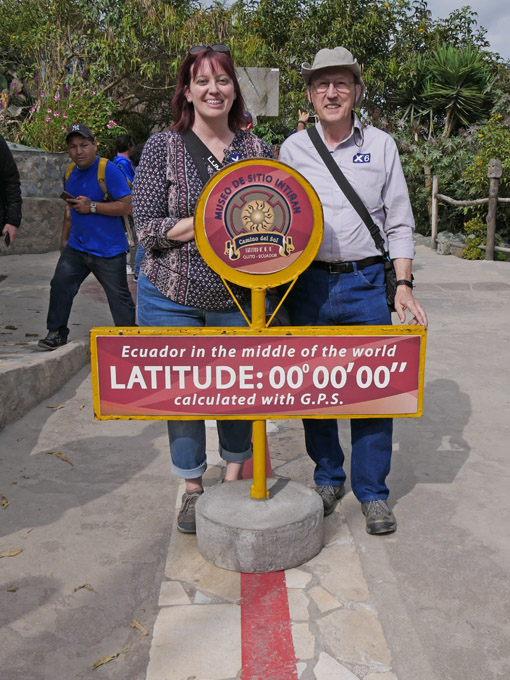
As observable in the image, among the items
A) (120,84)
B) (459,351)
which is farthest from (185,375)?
(120,84)

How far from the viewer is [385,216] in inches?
110

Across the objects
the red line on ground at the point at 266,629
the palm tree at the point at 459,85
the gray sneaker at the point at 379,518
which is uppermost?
the palm tree at the point at 459,85

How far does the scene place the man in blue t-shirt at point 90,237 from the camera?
5.11 metres


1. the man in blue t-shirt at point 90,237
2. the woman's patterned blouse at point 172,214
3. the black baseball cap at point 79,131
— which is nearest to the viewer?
the woman's patterned blouse at point 172,214

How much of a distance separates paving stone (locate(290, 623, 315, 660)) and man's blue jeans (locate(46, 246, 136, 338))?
345 cm

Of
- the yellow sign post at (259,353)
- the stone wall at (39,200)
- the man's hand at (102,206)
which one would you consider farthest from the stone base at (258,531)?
the stone wall at (39,200)

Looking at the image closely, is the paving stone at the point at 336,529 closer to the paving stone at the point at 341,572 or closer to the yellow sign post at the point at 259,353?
the paving stone at the point at 341,572

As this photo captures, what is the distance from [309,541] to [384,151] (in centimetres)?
150

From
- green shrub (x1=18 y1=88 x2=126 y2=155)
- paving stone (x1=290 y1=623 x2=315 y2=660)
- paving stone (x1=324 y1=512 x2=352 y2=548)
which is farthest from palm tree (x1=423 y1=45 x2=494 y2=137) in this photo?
paving stone (x1=290 y1=623 x2=315 y2=660)

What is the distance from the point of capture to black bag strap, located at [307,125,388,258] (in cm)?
264

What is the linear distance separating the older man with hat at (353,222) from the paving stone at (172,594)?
0.83 meters

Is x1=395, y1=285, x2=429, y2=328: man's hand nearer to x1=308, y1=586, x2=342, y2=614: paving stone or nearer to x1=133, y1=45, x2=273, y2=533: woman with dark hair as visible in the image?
x1=133, y1=45, x2=273, y2=533: woman with dark hair

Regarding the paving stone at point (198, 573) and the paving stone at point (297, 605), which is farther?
the paving stone at point (198, 573)

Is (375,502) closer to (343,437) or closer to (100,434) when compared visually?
(343,437)
